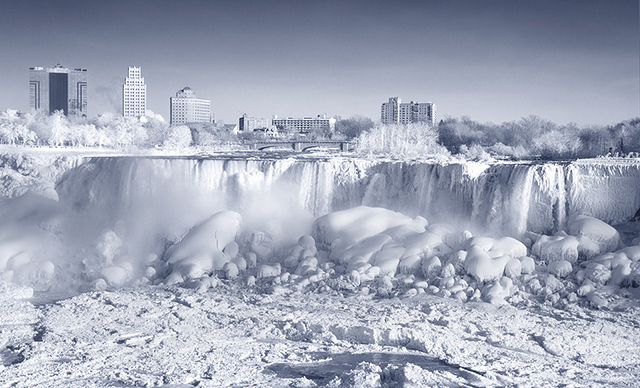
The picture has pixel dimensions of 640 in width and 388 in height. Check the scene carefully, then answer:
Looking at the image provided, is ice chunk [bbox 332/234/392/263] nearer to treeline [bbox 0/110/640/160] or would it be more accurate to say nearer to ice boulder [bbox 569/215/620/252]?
ice boulder [bbox 569/215/620/252]

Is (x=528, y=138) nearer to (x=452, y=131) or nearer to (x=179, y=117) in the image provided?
(x=452, y=131)

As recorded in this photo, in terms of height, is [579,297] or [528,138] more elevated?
[528,138]

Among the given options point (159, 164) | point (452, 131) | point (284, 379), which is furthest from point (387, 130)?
point (284, 379)

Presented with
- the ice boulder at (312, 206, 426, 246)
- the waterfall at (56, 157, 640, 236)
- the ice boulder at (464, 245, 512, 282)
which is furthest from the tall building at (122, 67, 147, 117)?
the ice boulder at (464, 245, 512, 282)

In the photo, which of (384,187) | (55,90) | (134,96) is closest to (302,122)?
(134,96)

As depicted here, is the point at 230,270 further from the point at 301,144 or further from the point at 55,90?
the point at 55,90

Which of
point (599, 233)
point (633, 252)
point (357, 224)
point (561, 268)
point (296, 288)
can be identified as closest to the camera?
point (296, 288)
